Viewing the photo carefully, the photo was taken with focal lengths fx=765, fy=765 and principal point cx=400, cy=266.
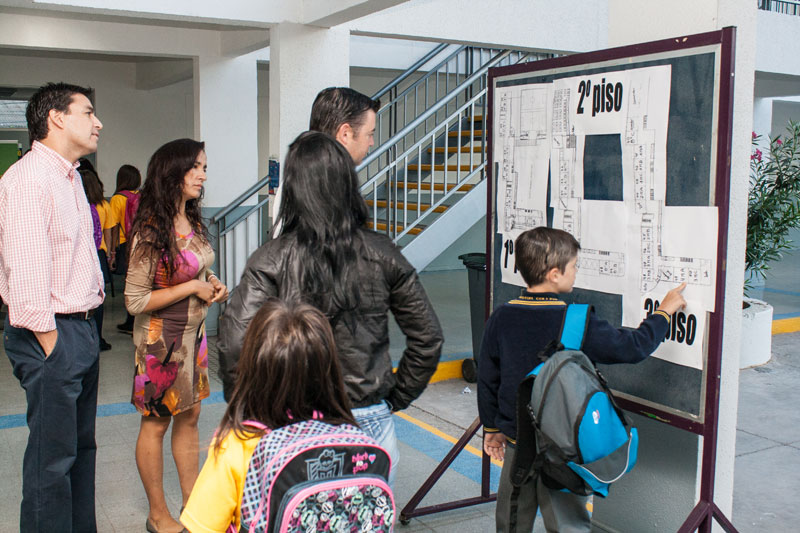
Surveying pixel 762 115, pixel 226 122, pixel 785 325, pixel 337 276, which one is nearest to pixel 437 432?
pixel 337 276

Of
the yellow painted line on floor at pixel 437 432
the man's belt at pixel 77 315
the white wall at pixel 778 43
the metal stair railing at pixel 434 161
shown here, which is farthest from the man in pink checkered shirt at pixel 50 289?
the white wall at pixel 778 43

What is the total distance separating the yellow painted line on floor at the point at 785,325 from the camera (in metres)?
8.21

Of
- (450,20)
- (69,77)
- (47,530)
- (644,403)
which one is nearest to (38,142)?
(47,530)

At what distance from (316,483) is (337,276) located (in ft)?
2.08

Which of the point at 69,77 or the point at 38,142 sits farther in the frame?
the point at 69,77

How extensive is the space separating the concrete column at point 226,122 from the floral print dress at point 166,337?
493 centimetres

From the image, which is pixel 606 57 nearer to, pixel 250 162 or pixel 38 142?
pixel 38 142

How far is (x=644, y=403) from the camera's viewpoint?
2.84 meters

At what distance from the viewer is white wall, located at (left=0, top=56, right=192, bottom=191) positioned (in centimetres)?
1180

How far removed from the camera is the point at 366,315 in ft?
6.89

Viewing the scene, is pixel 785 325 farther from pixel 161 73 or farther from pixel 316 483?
pixel 161 73

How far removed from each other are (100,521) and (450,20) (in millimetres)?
5266

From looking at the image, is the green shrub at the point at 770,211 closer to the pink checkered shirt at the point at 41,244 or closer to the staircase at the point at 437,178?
the staircase at the point at 437,178

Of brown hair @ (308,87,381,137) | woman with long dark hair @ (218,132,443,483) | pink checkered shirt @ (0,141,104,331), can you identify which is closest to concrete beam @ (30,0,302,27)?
pink checkered shirt @ (0,141,104,331)
